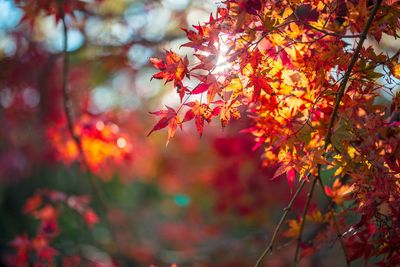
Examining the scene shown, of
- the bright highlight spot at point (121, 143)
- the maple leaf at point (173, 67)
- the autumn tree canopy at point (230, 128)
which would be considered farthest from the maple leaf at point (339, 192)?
the bright highlight spot at point (121, 143)

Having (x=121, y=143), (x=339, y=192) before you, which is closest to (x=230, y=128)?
(x=121, y=143)

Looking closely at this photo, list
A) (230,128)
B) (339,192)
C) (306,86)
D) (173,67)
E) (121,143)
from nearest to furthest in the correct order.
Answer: (173,67)
(306,86)
(339,192)
(121,143)
(230,128)

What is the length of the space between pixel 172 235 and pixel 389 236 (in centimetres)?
676

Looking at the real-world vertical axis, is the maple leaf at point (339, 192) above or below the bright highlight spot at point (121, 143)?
below

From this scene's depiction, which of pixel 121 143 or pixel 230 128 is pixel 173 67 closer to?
pixel 121 143

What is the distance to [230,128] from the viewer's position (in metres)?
4.48

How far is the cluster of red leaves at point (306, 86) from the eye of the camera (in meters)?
1.42

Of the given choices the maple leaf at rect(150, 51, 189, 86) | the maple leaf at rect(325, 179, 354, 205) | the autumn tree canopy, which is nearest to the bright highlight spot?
the autumn tree canopy

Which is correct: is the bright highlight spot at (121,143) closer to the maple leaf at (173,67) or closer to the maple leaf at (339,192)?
the maple leaf at (339,192)

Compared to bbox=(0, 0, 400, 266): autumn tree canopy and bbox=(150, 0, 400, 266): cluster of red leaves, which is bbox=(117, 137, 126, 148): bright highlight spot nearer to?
bbox=(0, 0, 400, 266): autumn tree canopy

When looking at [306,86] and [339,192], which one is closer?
[306,86]

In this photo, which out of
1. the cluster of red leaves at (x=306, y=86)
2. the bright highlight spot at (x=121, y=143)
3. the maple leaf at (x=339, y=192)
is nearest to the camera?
the cluster of red leaves at (x=306, y=86)

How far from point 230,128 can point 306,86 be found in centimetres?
289

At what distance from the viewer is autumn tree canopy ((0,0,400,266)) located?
4.76 feet
